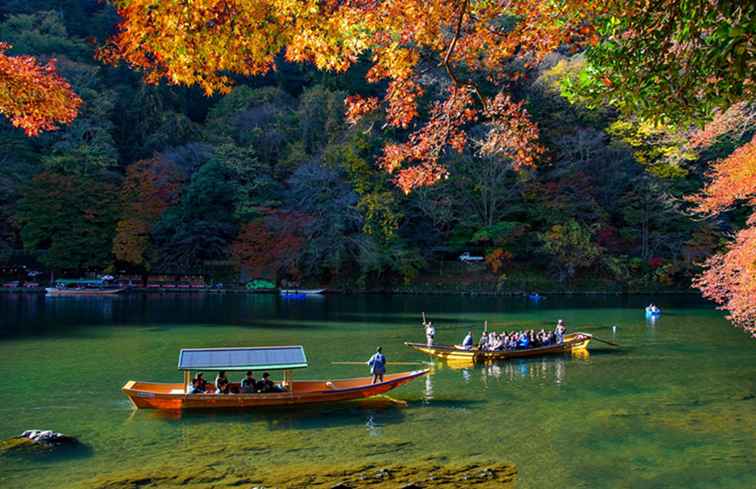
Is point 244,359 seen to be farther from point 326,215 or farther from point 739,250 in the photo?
point 326,215

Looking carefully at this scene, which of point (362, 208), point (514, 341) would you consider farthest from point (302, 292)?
point (514, 341)

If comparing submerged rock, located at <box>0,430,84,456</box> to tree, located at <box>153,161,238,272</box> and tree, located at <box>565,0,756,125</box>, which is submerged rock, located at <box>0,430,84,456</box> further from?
tree, located at <box>153,161,238,272</box>

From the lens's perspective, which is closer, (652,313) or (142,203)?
(652,313)

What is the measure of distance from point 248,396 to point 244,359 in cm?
98

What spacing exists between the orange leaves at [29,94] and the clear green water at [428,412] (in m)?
5.65

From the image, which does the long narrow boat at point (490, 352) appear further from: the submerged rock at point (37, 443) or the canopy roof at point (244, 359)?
the submerged rock at point (37, 443)

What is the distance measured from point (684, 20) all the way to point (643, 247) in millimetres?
42779

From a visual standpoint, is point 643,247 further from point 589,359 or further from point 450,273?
point 589,359

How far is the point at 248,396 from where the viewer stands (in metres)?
13.7

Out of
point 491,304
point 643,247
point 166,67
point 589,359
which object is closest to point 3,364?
point 166,67

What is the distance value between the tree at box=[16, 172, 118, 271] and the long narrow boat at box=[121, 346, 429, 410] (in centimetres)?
3394

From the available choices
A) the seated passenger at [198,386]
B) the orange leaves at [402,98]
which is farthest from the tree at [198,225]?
the orange leaves at [402,98]

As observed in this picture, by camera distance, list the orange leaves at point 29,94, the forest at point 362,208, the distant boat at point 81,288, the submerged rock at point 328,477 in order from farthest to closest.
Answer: the forest at point 362,208 < the distant boat at point 81,288 < the submerged rock at point 328,477 < the orange leaves at point 29,94

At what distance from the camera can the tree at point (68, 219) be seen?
1695 inches
